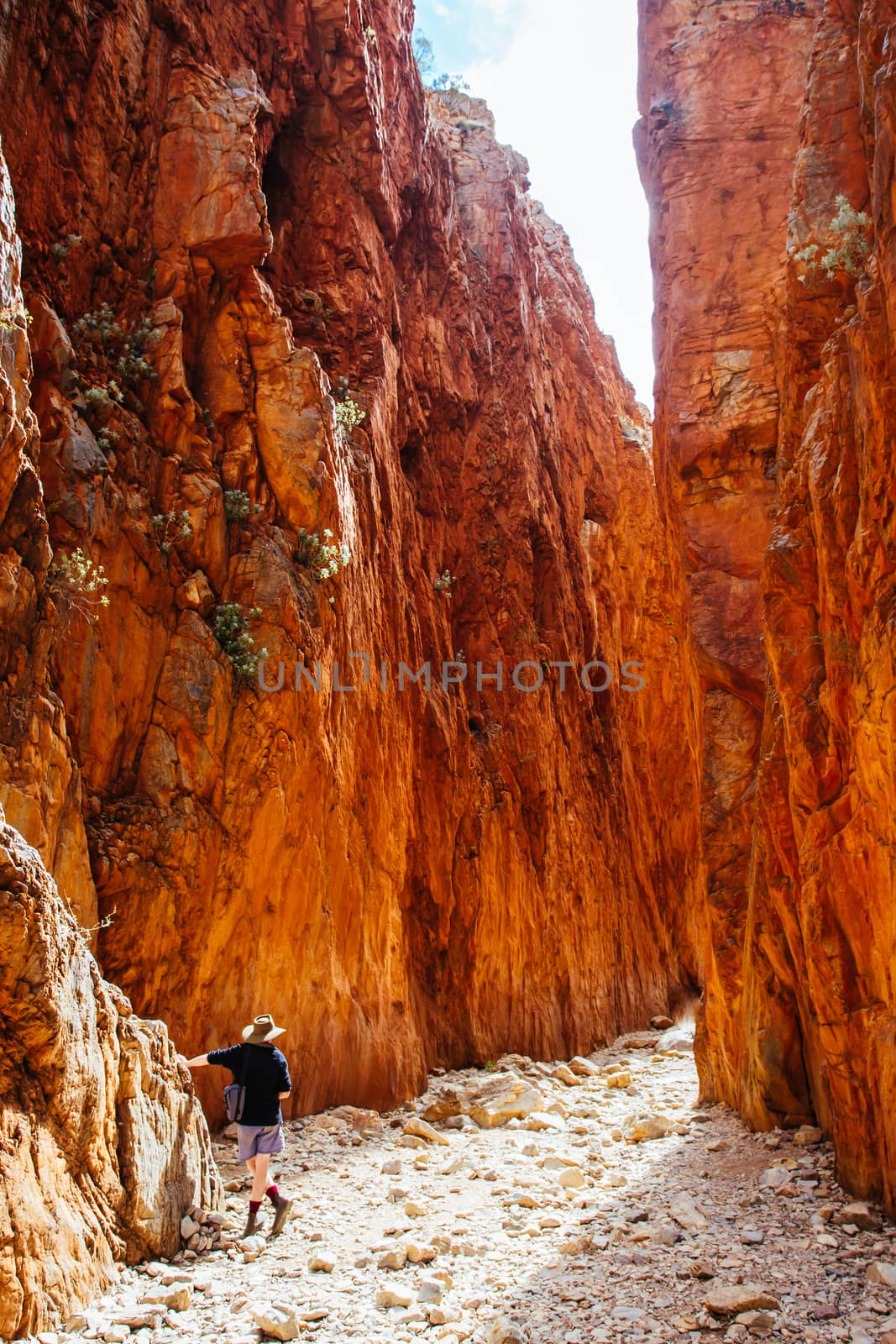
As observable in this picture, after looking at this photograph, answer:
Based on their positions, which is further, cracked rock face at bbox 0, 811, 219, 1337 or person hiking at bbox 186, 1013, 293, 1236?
person hiking at bbox 186, 1013, 293, 1236

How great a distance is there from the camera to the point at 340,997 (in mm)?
11930

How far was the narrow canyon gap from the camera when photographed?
7.51 metres

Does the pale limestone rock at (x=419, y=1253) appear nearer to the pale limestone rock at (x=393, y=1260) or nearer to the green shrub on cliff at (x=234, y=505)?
the pale limestone rock at (x=393, y=1260)

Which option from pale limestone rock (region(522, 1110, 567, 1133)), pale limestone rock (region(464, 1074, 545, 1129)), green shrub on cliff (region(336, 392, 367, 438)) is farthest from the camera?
green shrub on cliff (region(336, 392, 367, 438))

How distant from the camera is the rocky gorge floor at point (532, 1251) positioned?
519cm

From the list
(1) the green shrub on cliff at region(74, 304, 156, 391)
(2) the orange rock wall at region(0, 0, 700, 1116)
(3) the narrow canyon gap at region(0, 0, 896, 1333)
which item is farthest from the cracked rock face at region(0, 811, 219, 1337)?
(1) the green shrub on cliff at region(74, 304, 156, 391)

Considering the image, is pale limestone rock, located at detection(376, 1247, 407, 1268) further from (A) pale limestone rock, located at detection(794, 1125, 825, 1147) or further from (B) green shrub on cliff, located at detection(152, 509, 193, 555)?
(B) green shrub on cliff, located at detection(152, 509, 193, 555)

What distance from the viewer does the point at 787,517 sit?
937 cm

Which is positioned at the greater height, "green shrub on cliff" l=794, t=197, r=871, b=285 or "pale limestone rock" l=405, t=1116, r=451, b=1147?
"green shrub on cliff" l=794, t=197, r=871, b=285

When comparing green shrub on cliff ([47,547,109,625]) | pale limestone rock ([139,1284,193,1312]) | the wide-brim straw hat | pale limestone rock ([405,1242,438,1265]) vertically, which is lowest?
pale limestone rock ([405,1242,438,1265])

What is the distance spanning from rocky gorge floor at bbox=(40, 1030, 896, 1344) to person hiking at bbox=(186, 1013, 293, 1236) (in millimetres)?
300

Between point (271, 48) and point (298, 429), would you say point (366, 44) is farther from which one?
point (298, 429)

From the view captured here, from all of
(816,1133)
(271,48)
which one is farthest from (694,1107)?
(271,48)

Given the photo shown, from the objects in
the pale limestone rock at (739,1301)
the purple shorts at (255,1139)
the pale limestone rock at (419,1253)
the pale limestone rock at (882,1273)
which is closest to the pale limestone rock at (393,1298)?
the pale limestone rock at (419,1253)
